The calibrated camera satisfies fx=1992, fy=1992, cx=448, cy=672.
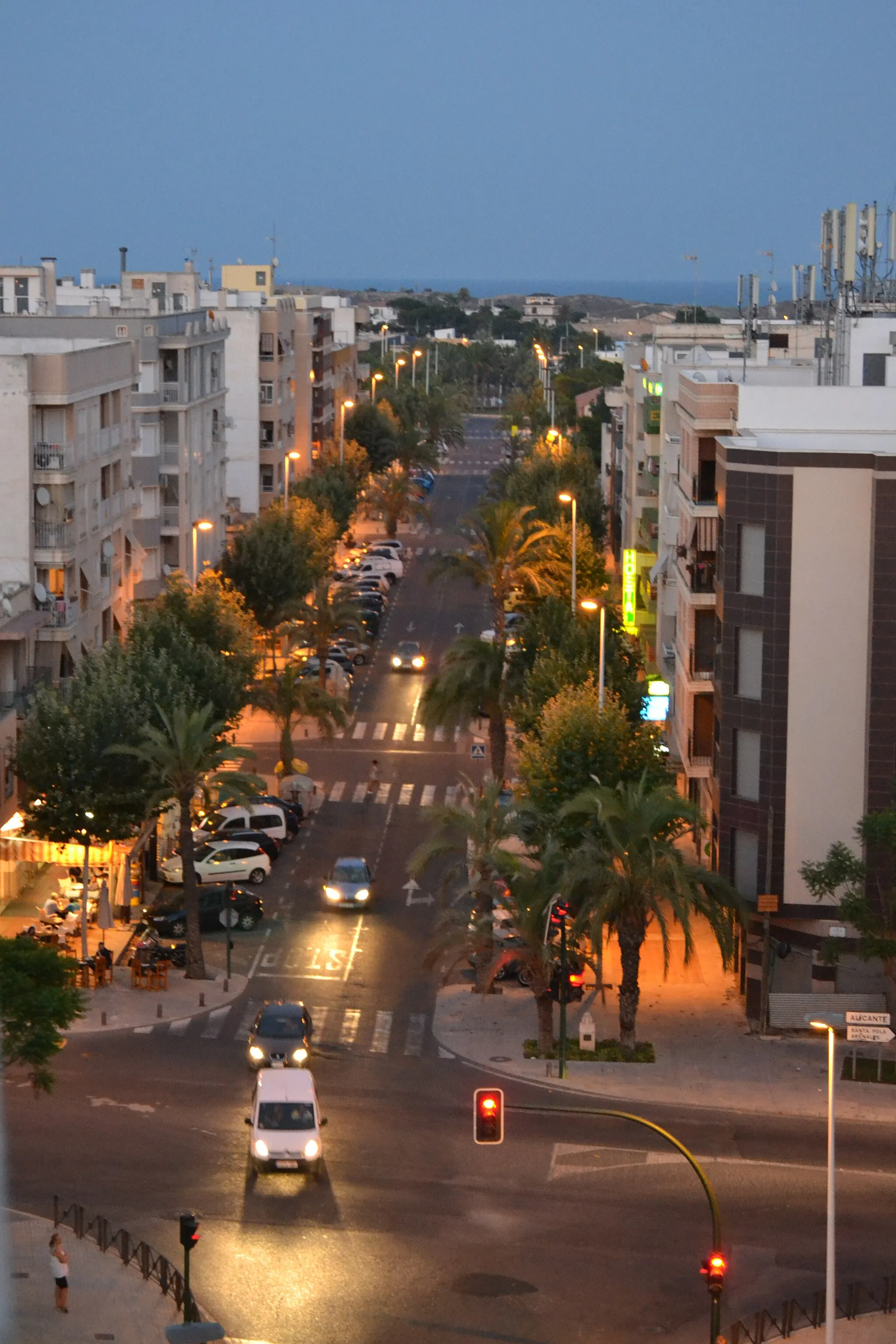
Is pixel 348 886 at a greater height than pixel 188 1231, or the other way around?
pixel 188 1231

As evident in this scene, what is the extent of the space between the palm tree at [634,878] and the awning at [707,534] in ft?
41.8

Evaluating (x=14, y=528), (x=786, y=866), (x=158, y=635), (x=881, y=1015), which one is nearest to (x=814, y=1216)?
(x=881, y=1015)

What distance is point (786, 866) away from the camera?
134 ft

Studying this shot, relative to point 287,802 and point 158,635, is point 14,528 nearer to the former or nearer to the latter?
point 158,635

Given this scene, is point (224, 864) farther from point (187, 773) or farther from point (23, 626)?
point (187, 773)

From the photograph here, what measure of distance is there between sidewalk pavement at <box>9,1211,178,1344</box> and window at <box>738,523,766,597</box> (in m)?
19.7

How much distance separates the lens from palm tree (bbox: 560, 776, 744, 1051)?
37.3m

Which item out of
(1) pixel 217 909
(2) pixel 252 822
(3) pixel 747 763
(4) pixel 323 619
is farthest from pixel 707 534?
(4) pixel 323 619

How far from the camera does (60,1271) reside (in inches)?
1024

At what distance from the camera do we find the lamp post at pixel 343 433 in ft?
360

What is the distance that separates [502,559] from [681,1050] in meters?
28.8

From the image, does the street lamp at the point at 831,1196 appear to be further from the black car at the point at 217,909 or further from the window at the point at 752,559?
the black car at the point at 217,909

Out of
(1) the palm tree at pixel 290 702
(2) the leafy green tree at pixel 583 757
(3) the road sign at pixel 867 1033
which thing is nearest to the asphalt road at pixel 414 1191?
(3) the road sign at pixel 867 1033

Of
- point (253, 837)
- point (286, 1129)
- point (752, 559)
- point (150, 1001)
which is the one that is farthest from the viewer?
point (253, 837)
